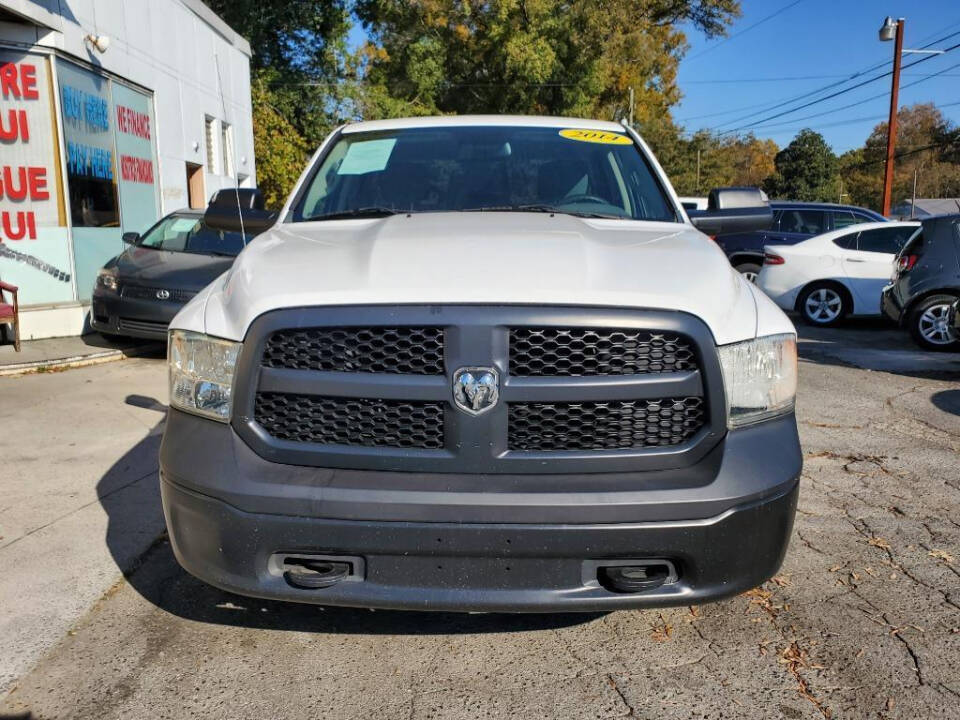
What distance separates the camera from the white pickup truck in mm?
2234

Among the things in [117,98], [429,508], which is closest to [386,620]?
[429,508]

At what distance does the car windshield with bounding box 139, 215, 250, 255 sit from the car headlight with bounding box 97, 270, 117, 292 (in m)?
0.84

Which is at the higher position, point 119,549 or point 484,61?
point 484,61

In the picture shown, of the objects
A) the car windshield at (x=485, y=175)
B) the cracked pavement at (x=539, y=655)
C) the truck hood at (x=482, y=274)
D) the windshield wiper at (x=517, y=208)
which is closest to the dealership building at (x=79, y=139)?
the car windshield at (x=485, y=175)

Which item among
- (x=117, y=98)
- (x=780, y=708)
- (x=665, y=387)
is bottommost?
(x=780, y=708)

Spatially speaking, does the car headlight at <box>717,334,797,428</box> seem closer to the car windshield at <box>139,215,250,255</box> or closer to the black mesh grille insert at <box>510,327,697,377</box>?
the black mesh grille insert at <box>510,327,697,377</box>

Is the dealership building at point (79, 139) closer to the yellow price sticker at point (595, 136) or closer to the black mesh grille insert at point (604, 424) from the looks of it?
the yellow price sticker at point (595, 136)

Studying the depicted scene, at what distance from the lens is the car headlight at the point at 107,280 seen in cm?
855

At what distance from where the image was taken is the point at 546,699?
8.21 feet

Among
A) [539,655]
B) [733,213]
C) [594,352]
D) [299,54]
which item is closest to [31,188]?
[733,213]

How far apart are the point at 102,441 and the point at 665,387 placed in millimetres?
4227

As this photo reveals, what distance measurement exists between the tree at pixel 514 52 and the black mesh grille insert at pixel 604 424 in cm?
2712

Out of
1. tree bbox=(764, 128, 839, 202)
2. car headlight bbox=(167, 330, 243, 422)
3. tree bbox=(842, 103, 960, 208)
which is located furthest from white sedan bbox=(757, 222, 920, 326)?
tree bbox=(842, 103, 960, 208)

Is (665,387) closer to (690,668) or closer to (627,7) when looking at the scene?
(690,668)
